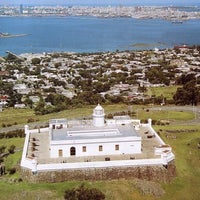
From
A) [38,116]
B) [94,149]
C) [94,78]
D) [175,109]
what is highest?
[94,149]

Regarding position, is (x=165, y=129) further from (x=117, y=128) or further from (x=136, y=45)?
(x=136, y=45)

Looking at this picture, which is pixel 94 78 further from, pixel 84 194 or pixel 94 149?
pixel 84 194

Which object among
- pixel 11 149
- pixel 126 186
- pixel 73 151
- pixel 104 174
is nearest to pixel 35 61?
pixel 11 149

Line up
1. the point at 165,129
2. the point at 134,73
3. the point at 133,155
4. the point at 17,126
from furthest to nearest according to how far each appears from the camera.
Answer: the point at 134,73, the point at 17,126, the point at 165,129, the point at 133,155

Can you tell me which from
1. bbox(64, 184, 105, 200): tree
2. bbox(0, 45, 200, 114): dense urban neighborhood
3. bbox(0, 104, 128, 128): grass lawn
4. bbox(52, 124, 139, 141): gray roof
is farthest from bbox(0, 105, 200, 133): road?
bbox(64, 184, 105, 200): tree

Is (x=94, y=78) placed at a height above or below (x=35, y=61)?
above

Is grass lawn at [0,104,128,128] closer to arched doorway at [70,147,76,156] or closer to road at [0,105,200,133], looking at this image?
road at [0,105,200,133]

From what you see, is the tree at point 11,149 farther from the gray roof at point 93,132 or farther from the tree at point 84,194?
the tree at point 84,194

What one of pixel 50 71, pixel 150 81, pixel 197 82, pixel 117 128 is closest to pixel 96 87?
pixel 150 81
